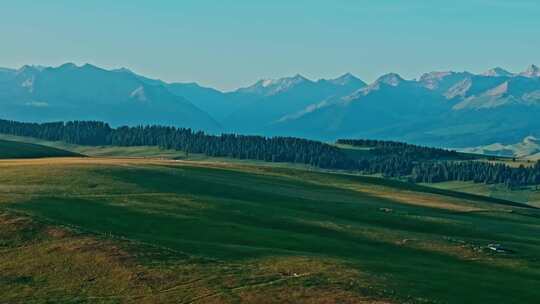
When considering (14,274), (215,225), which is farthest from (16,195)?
(14,274)

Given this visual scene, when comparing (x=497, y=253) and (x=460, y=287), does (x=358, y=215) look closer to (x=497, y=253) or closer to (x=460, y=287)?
(x=497, y=253)

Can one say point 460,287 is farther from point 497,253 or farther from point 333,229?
point 333,229

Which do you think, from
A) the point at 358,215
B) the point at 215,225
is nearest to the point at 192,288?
the point at 215,225

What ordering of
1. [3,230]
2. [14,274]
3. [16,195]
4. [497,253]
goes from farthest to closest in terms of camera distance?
[16,195], [497,253], [3,230], [14,274]

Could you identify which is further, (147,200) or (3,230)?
(147,200)

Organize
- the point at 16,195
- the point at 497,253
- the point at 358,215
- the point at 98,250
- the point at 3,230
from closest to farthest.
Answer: the point at 98,250
the point at 3,230
the point at 497,253
the point at 16,195
the point at 358,215

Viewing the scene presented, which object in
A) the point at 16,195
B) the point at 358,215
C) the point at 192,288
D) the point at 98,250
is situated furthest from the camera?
the point at 358,215
